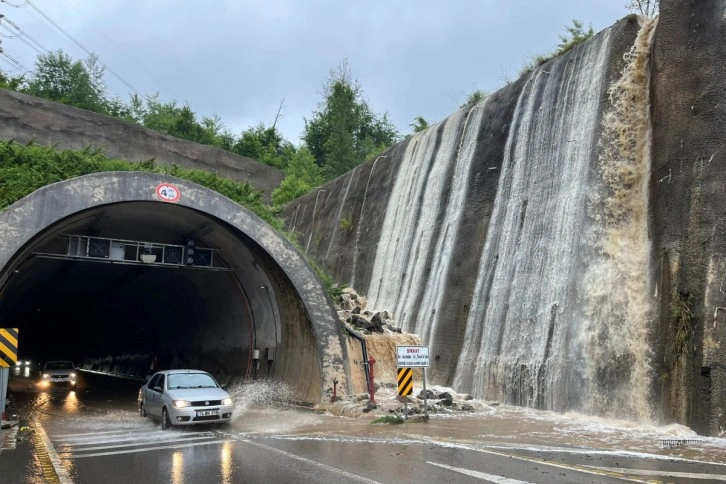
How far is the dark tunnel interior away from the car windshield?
15.0 feet

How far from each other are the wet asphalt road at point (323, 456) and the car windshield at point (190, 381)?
1085mm

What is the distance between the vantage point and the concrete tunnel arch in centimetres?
1777

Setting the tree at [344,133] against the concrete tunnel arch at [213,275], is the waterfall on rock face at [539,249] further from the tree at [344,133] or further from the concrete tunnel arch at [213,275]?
the tree at [344,133]

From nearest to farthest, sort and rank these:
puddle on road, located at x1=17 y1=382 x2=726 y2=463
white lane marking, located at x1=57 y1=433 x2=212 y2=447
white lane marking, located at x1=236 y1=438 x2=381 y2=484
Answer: white lane marking, located at x1=236 y1=438 x2=381 y2=484 → puddle on road, located at x1=17 y1=382 x2=726 y2=463 → white lane marking, located at x1=57 y1=433 x2=212 y2=447

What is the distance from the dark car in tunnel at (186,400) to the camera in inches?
590

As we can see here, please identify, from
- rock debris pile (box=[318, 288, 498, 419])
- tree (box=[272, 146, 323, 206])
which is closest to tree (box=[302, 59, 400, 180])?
tree (box=[272, 146, 323, 206])

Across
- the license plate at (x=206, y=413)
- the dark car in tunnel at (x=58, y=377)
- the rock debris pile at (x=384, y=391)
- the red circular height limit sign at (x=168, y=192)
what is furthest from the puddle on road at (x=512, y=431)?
the dark car in tunnel at (x=58, y=377)

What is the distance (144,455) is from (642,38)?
18.9 meters

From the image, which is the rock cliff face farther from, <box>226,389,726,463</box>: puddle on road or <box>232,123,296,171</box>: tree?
<box>232,123,296,171</box>: tree

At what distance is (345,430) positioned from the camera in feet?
48.8

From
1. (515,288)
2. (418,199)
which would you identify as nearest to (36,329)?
(418,199)

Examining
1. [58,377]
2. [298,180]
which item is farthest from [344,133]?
[58,377]

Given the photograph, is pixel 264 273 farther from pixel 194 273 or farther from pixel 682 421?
pixel 682 421

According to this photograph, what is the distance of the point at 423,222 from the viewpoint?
31906mm
